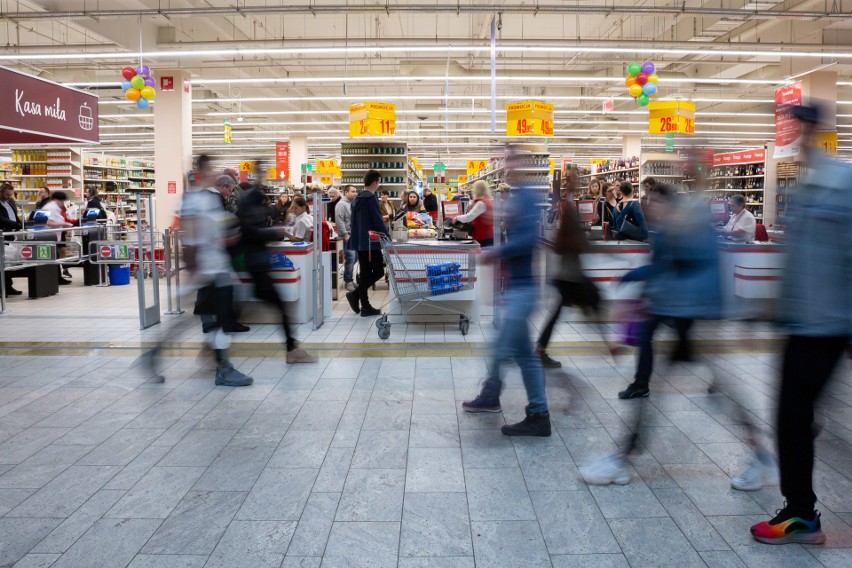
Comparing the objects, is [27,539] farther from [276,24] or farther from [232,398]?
[276,24]

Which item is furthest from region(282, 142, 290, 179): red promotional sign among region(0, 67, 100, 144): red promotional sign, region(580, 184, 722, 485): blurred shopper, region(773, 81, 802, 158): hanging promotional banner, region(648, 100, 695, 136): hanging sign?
region(580, 184, 722, 485): blurred shopper

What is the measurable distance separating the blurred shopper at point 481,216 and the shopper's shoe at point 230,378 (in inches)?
129

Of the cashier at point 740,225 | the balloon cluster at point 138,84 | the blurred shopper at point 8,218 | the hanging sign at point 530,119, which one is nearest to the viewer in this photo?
the cashier at point 740,225

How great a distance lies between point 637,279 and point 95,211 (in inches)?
444

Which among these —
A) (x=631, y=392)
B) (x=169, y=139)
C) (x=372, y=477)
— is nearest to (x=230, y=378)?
(x=372, y=477)

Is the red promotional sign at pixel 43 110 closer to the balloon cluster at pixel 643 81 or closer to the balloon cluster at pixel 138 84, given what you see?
the balloon cluster at pixel 138 84

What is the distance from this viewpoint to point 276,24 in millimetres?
15703

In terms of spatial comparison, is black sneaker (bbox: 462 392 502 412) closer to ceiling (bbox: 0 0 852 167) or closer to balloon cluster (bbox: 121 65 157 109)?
ceiling (bbox: 0 0 852 167)

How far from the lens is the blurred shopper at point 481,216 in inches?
294

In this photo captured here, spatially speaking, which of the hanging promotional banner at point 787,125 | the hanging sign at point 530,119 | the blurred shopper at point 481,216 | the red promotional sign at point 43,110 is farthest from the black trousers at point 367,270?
the hanging sign at point 530,119

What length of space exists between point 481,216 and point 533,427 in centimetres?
413

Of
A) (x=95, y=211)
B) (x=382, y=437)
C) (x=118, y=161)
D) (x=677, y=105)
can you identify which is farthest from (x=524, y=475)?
(x=118, y=161)

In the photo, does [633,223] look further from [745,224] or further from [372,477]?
[372,477]

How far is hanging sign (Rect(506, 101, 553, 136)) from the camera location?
51.6 feet
